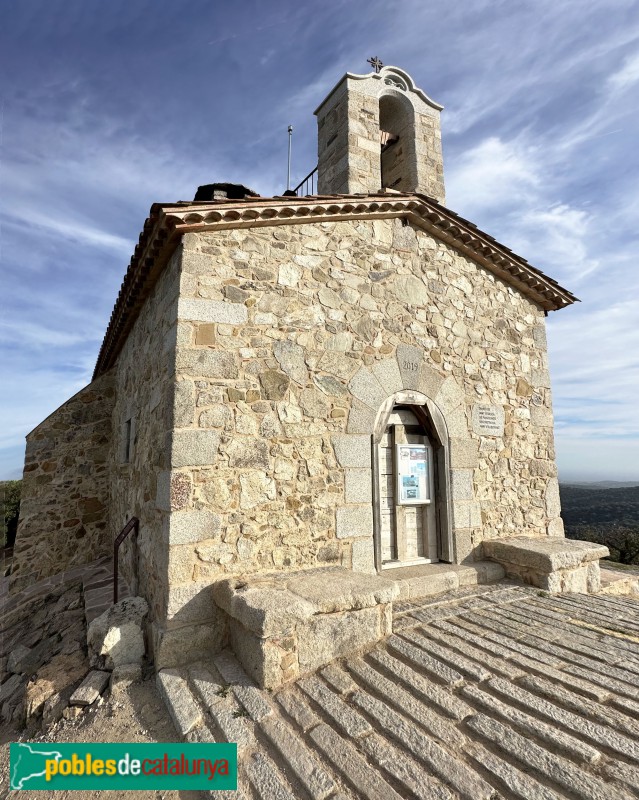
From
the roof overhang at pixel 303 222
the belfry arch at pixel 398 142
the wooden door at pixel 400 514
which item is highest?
the belfry arch at pixel 398 142

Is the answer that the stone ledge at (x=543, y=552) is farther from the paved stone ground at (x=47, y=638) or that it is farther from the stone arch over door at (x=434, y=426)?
the paved stone ground at (x=47, y=638)

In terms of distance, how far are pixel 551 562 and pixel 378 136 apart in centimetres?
585

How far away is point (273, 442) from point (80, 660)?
262 centimetres

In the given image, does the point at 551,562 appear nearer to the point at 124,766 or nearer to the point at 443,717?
the point at 443,717

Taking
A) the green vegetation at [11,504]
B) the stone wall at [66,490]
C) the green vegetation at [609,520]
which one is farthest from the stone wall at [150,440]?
the green vegetation at [609,520]

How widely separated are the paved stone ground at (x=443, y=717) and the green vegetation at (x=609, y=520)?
49.6 ft

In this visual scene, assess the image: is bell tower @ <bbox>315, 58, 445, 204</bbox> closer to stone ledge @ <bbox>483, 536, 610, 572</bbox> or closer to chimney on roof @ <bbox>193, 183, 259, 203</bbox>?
chimney on roof @ <bbox>193, 183, 259, 203</bbox>

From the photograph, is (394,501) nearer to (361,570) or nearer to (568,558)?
(361,570)

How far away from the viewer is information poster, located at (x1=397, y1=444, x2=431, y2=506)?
5195 mm

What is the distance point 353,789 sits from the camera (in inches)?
83.9

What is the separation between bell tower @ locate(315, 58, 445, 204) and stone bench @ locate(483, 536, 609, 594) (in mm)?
4898

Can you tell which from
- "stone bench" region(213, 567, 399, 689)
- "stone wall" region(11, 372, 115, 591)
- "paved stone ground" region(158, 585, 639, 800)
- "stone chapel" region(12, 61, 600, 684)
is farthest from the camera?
"stone wall" region(11, 372, 115, 591)

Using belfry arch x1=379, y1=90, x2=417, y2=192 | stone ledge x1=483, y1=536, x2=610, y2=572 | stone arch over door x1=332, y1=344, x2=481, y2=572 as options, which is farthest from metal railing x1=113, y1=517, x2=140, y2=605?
belfry arch x1=379, y1=90, x2=417, y2=192

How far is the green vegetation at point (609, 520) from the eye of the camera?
1661 centimetres
